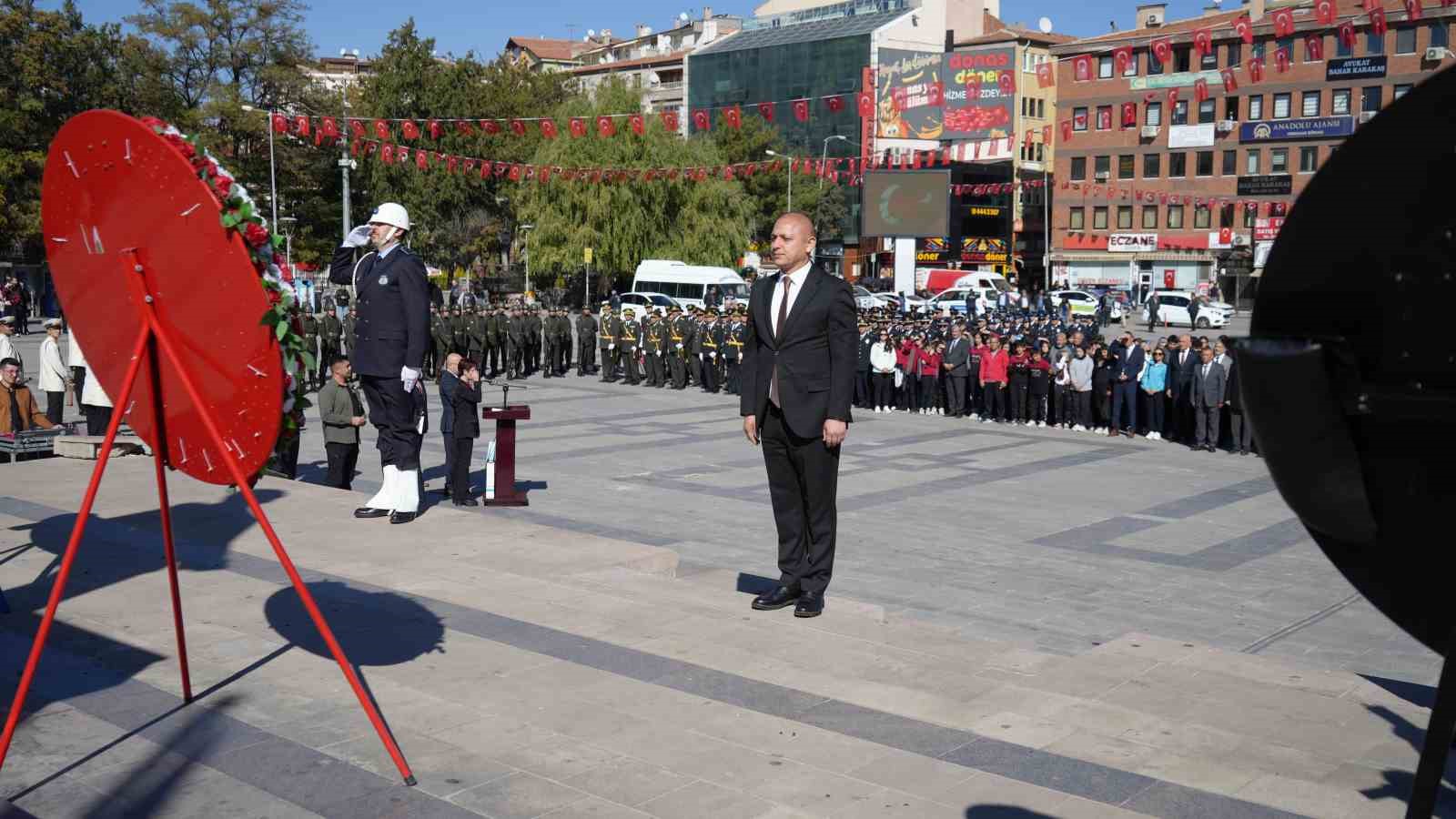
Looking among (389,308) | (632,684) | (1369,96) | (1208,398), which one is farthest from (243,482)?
(1369,96)

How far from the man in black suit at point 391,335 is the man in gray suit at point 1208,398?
15.3 m

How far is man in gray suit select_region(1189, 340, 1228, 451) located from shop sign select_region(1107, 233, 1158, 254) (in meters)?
59.1

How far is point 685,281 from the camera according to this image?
5494 cm

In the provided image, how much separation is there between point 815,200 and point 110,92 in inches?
1583

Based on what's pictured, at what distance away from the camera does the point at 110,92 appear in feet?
203

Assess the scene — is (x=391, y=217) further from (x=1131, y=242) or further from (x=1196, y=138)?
(x=1131, y=242)

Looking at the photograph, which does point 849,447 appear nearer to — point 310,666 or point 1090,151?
point 310,666

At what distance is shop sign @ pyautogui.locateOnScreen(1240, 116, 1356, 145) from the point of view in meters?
67.2

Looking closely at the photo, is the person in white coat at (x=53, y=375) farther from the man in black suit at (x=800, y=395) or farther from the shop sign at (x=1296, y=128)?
the shop sign at (x=1296, y=128)

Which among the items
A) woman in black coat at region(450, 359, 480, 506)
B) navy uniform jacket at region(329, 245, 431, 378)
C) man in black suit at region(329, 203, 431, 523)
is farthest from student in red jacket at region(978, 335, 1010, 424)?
navy uniform jacket at region(329, 245, 431, 378)

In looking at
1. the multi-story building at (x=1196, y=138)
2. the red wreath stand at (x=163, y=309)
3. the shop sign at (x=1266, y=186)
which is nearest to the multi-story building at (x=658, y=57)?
the multi-story building at (x=1196, y=138)

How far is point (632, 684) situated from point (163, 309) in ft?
7.91

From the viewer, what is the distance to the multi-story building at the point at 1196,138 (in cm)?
6519

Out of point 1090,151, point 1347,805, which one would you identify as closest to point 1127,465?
point 1347,805
